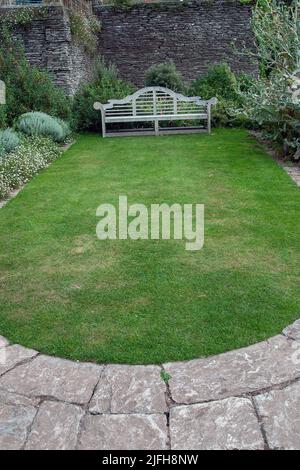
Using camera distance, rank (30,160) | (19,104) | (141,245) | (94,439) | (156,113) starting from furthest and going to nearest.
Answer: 1. (156,113)
2. (19,104)
3. (30,160)
4. (141,245)
5. (94,439)

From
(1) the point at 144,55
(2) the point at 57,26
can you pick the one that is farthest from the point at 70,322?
(1) the point at 144,55

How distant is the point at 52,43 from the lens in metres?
9.87

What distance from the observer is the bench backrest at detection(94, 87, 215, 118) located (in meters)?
9.46

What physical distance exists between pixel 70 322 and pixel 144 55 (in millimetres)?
11585

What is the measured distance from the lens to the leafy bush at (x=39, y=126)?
26.2 ft

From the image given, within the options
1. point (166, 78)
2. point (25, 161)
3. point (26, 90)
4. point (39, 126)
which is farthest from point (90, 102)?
point (25, 161)

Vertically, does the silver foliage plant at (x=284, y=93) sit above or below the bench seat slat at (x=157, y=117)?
above

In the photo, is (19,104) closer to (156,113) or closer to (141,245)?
(156,113)

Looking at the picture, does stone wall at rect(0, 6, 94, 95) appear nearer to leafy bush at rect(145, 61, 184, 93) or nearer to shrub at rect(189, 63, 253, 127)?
leafy bush at rect(145, 61, 184, 93)

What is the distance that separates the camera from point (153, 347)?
7.86 ft

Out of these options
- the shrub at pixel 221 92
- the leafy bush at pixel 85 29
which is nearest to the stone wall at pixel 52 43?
the leafy bush at pixel 85 29

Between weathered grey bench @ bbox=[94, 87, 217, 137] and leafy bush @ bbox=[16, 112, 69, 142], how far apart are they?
1305 millimetres

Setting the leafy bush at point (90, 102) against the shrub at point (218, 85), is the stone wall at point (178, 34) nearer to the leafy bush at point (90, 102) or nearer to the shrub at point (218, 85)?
the shrub at point (218, 85)

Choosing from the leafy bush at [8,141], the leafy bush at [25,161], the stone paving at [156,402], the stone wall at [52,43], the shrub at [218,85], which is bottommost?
the stone paving at [156,402]
